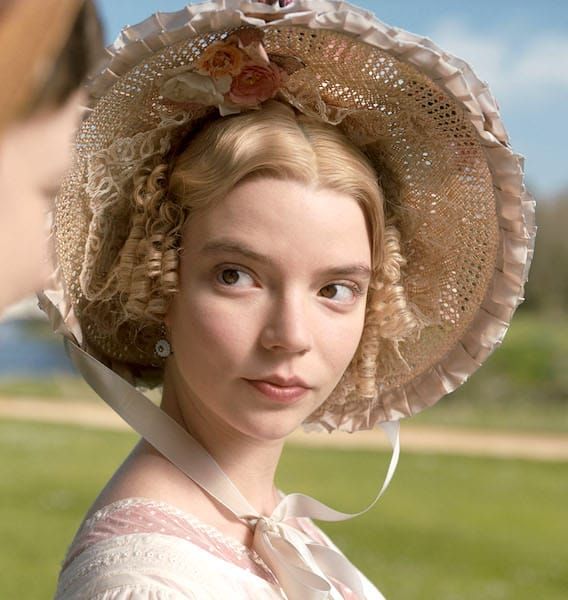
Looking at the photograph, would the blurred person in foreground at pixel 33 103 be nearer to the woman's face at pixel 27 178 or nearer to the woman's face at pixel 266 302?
the woman's face at pixel 27 178

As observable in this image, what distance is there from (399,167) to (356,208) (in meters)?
0.19

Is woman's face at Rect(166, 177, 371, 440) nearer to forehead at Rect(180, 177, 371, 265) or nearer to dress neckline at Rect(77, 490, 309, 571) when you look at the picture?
forehead at Rect(180, 177, 371, 265)

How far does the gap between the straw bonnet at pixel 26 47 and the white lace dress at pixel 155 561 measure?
933mm

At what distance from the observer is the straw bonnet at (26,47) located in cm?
35

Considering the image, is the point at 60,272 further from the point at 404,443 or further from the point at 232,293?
the point at 404,443

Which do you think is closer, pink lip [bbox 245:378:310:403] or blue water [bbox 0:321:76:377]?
pink lip [bbox 245:378:310:403]

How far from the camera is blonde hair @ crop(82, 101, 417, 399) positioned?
4.60 ft

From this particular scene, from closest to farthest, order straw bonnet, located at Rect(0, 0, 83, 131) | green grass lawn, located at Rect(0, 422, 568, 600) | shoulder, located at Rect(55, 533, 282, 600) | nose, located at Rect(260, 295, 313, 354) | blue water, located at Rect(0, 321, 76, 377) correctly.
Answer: straw bonnet, located at Rect(0, 0, 83, 131), shoulder, located at Rect(55, 533, 282, 600), nose, located at Rect(260, 295, 313, 354), green grass lawn, located at Rect(0, 422, 568, 600), blue water, located at Rect(0, 321, 76, 377)

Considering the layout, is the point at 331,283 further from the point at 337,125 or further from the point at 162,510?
the point at 162,510

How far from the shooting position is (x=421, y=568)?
7953mm

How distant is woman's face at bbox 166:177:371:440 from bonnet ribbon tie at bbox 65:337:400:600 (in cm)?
7

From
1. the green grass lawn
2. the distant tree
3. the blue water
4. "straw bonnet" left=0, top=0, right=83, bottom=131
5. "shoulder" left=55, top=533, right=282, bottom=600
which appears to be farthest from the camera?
the distant tree

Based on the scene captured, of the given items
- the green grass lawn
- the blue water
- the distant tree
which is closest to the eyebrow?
the green grass lawn

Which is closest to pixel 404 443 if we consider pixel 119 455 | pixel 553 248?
pixel 119 455
